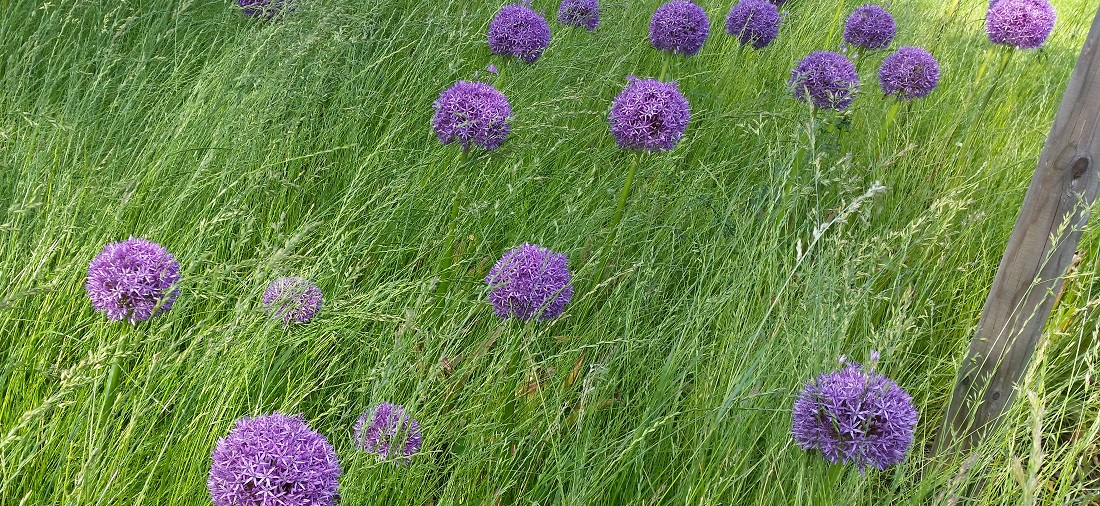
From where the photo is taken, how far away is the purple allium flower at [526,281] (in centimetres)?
196

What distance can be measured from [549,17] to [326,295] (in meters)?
2.74

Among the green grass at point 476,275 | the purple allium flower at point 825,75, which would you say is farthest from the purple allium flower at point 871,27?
the purple allium flower at point 825,75

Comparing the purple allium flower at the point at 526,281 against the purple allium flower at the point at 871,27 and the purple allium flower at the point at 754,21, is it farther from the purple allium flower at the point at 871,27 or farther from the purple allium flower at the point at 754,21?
the purple allium flower at the point at 871,27

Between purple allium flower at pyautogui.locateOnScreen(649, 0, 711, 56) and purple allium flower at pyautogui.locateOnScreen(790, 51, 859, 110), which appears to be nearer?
purple allium flower at pyautogui.locateOnScreen(790, 51, 859, 110)

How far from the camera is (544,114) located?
3.02 meters

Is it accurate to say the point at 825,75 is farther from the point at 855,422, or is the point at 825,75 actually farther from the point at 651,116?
the point at 855,422

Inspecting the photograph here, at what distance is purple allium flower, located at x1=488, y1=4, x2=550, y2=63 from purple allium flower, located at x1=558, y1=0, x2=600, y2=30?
615mm

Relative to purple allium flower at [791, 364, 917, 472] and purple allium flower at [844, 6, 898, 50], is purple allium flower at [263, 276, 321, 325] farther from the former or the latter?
purple allium flower at [844, 6, 898, 50]

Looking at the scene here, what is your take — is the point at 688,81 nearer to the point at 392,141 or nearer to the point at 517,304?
the point at 392,141

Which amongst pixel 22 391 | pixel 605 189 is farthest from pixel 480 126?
pixel 22 391

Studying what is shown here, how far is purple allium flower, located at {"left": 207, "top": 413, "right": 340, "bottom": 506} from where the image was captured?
1260mm

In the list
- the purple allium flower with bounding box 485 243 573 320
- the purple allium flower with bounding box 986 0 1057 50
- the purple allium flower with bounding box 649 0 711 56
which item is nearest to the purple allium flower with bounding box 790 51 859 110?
the purple allium flower with bounding box 649 0 711 56

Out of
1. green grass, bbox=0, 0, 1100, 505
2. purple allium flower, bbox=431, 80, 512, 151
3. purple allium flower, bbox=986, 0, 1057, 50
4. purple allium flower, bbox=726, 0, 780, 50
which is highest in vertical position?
purple allium flower, bbox=986, 0, 1057, 50

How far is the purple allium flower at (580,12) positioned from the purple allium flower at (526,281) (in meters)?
1.91
